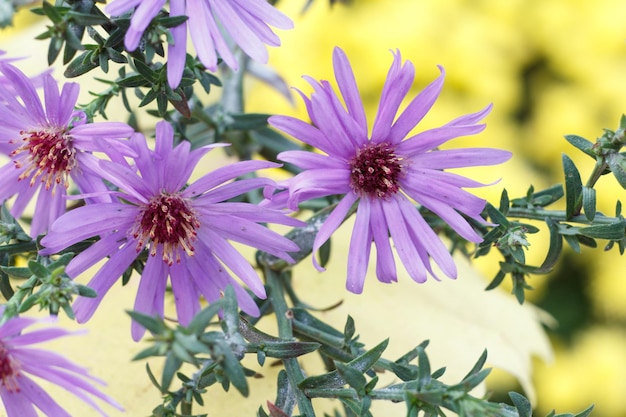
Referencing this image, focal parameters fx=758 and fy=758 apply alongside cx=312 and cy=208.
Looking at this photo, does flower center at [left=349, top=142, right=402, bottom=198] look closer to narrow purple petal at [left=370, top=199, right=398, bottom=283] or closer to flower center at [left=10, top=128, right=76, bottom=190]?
narrow purple petal at [left=370, top=199, right=398, bottom=283]

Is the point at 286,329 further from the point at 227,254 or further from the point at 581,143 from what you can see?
the point at 581,143

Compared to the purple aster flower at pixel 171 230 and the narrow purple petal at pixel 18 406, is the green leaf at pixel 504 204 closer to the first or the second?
the purple aster flower at pixel 171 230

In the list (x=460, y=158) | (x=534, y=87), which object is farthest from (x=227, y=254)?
(x=534, y=87)

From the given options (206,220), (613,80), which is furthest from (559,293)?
(206,220)

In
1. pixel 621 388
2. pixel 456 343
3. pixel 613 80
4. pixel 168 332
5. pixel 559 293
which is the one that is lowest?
pixel 168 332

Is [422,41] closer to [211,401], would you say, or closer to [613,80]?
[613,80]

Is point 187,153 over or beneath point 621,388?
beneath
